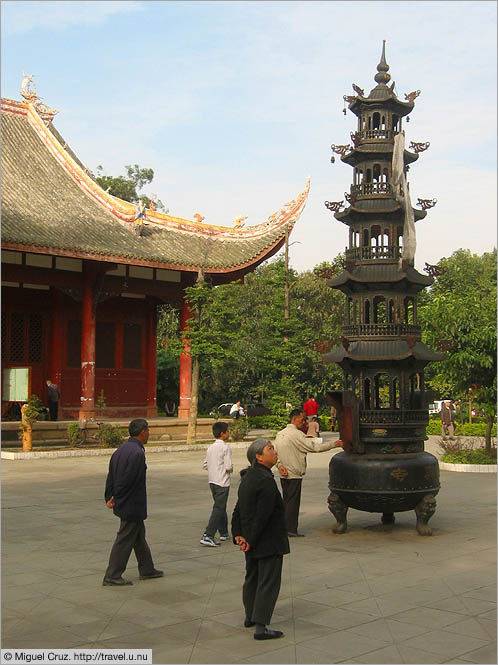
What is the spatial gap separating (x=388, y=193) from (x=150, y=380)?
16988 mm

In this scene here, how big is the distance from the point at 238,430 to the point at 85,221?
800 cm

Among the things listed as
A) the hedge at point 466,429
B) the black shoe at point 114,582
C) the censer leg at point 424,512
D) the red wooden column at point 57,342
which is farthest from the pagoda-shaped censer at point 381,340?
the hedge at point 466,429

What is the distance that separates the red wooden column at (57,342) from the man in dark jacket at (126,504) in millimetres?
17643

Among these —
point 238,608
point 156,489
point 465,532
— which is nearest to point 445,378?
point 156,489

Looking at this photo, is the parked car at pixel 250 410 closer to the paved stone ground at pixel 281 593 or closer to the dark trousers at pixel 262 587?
the paved stone ground at pixel 281 593

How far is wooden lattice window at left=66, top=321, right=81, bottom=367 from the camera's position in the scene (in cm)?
2520

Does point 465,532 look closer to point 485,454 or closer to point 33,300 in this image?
point 485,454

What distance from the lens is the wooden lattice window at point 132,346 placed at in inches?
1045

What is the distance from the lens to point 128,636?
234 inches

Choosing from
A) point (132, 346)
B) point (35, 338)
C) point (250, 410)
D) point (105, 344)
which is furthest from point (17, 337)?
point (250, 410)

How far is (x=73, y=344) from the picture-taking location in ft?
83.1

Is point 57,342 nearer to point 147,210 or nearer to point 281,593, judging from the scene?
point 147,210

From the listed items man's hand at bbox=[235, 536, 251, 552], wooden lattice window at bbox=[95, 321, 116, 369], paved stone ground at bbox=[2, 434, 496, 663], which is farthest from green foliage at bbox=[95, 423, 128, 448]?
man's hand at bbox=[235, 536, 251, 552]

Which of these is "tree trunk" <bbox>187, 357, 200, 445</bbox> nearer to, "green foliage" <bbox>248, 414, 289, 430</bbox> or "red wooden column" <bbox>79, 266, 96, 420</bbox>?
"red wooden column" <bbox>79, 266, 96, 420</bbox>
